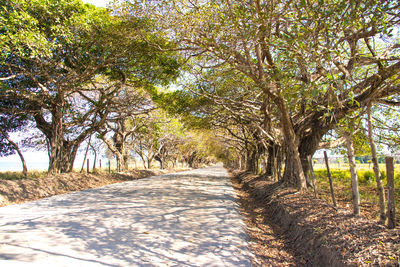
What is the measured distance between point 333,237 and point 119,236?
3527 millimetres

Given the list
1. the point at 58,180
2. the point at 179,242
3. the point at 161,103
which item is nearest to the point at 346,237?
the point at 179,242

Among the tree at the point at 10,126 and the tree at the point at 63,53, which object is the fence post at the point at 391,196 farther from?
the tree at the point at 10,126

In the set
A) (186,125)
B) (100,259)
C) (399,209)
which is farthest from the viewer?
(186,125)

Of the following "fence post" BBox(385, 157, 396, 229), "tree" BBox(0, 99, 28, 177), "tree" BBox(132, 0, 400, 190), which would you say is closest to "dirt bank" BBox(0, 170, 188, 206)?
"tree" BBox(0, 99, 28, 177)

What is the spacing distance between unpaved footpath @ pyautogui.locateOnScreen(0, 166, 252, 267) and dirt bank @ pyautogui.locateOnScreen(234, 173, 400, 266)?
98 cm

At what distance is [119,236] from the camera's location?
4.53 m

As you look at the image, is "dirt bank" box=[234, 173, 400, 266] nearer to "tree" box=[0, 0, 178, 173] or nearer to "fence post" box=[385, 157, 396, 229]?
"fence post" box=[385, 157, 396, 229]

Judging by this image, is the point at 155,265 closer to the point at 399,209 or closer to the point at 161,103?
the point at 399,209

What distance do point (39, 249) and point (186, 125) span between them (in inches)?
721

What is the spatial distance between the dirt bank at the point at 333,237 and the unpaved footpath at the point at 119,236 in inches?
38.6

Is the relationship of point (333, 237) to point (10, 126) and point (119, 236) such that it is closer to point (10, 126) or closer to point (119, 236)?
point (119, 236)

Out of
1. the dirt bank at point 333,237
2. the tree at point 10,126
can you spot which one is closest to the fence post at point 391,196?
the dirt bank at point 333,237

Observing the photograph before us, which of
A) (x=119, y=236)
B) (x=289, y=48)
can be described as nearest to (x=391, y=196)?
(x=289, y=48)

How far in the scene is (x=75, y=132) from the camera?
1784 centimetres
